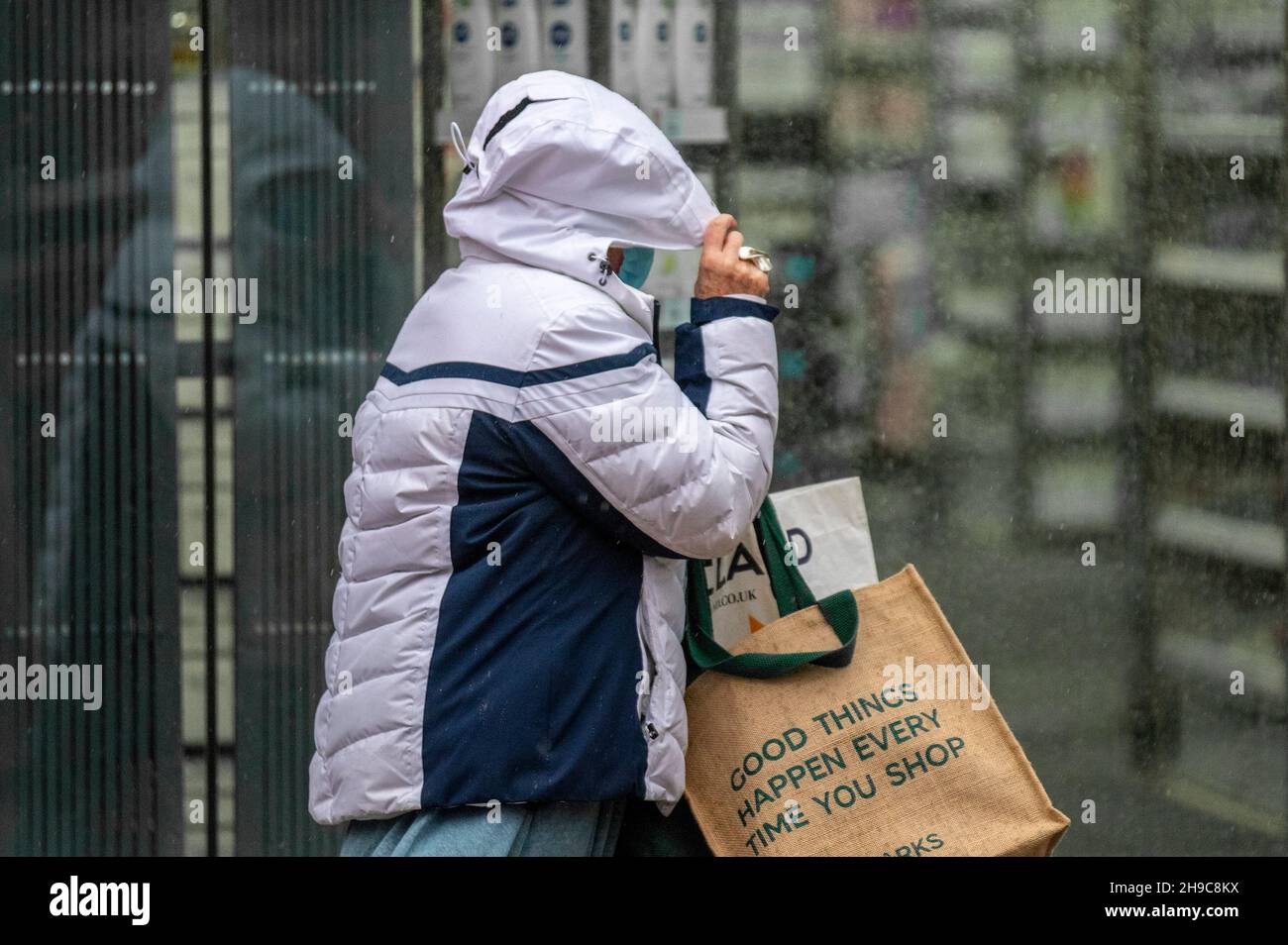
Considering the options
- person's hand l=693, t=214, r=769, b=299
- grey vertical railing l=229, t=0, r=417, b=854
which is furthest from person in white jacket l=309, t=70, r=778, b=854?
grey vertical railing l=229, t=0, r=417, b=854

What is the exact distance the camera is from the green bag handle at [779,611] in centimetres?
305

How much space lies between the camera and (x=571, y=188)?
289 cm

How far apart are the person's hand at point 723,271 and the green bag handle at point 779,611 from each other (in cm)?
44

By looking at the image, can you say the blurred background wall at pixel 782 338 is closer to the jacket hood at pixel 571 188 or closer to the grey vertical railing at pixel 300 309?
the grey vertical railing at pixel 300 309

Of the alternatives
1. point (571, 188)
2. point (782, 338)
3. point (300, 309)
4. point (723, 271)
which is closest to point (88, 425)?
point (300, 309)

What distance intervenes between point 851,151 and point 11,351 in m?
2.29

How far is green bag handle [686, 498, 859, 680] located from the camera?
305cm

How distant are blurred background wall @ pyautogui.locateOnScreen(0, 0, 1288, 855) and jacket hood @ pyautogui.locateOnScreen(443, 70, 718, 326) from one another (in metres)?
1.42

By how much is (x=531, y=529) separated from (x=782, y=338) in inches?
72.6

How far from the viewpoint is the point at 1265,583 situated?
4.51 m

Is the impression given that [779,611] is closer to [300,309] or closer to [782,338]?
[782,338]

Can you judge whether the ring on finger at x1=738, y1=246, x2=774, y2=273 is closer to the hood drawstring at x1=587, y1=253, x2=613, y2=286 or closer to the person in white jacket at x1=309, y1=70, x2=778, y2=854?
the person in white jacket at x1=309, y1=70, x2=778, y2=854

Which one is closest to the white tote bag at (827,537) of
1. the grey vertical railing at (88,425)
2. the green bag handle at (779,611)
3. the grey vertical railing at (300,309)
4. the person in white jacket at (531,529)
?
the green bag handle at (779,611)

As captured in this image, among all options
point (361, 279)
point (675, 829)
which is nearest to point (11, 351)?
point (361, 279)
